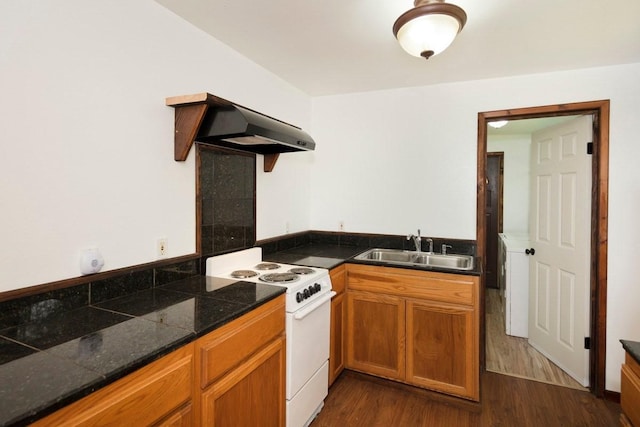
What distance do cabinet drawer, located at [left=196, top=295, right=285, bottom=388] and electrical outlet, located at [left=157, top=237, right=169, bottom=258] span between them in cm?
64

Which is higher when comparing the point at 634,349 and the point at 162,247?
the point at 162,247

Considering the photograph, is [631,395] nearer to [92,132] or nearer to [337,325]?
[337,325]

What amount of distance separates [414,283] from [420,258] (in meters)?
0.52

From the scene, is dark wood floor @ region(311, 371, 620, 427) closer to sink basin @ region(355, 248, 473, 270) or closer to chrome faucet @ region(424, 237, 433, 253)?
sink basin @ region(355, 248, 473, 270)

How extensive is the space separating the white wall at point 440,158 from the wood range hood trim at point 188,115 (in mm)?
1613

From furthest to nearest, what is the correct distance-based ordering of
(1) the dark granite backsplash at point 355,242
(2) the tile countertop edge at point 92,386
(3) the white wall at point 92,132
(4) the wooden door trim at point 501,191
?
(4) the wooden door trim at point 501,191, (1) the dark granite backsplash at point 355,242, (3) the white wall at point 92,132, (2) the tile countertop edge at point 92,386

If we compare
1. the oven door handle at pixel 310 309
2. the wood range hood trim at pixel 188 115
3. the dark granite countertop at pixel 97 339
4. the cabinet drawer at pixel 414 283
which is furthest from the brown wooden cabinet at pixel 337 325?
the wood range hood trim at pixel 188 115

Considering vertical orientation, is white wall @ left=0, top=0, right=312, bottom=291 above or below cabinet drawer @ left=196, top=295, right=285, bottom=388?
above

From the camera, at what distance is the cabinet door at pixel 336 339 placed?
7.59 ft

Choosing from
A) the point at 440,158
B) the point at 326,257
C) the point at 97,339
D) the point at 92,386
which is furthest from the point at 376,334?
the point at 92,386

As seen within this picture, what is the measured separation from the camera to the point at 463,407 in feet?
7.16

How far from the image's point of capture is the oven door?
5.77ft

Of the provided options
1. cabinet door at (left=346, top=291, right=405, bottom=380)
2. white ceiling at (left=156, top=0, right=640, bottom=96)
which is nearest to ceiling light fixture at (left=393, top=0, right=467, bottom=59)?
white ceiling at (left=156, top=0, right=640, bottom=96)

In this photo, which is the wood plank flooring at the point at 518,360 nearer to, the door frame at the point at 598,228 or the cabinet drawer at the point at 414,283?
the door frame at the point at 598,228
